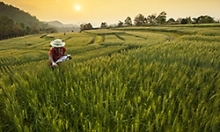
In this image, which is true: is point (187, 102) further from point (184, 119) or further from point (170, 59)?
point (170, 59)

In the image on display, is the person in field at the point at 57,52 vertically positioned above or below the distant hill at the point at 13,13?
below

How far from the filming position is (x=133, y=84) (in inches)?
173

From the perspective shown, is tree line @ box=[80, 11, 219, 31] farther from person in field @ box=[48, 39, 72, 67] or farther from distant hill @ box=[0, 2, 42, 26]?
distant hill @ box=[0, 2, 42, 26]

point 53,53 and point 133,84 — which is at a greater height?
point 53,53

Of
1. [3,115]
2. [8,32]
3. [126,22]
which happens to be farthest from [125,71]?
[126,22]

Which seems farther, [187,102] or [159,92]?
[159,92]

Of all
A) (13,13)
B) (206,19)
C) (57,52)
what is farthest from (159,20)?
(13,13)

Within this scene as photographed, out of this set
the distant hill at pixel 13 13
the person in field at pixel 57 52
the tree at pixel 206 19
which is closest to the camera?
the person in field at pixel 57 52

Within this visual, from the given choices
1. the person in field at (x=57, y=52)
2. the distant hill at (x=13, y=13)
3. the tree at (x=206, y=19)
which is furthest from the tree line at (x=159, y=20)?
the distant hill at (x=13, y=13)

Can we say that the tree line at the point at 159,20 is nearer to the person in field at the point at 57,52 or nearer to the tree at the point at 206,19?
the tree at the point at 206,19

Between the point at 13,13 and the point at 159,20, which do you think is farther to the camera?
the point at 13,13

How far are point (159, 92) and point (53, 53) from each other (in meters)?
3.52

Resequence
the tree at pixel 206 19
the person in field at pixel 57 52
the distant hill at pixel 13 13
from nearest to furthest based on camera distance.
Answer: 1. the person in field at pixel 57 52
2. the tree at pixel 206 19
3. the distant hill at pixel 13 13

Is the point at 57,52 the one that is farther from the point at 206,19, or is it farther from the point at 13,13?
the point at 13,13
